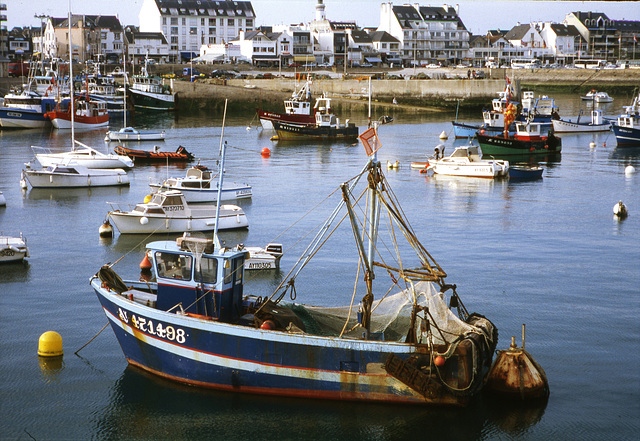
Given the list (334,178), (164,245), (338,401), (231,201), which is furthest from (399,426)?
(334,178)

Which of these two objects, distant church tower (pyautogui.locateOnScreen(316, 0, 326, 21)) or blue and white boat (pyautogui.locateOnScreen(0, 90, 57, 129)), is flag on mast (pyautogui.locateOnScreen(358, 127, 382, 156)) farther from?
distant church tower (pyautogui.locateOnScreen(316, 0, 326, 21))

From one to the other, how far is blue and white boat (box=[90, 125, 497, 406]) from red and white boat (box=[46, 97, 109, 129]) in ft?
Result: 187

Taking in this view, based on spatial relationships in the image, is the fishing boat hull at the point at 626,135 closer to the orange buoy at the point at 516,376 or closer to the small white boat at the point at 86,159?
the small white boat at the point at 86,159

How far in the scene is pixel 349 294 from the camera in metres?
21.6

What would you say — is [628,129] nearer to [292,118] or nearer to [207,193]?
[292,118]

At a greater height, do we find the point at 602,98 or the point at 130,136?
the point at 602,98

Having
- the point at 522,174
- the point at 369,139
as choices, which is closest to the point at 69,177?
the point at 522,174

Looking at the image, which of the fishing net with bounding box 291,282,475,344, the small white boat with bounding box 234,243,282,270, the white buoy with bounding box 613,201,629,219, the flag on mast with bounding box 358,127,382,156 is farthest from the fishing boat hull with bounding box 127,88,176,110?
the flag on mast with bounding box 358,127,382,156

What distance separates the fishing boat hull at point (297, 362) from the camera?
14.0 meters

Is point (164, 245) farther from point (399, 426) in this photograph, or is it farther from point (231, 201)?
point (231, 201)

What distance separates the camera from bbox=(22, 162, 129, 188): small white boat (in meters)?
39.2

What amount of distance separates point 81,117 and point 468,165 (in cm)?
3995

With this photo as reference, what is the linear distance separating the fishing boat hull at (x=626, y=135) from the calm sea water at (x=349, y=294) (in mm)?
13676

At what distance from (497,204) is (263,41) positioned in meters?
99.6
